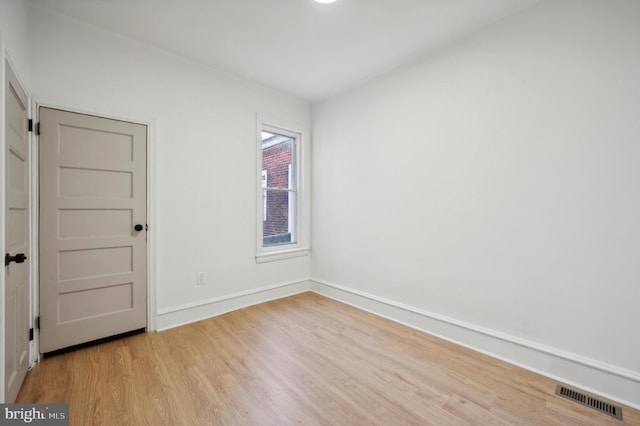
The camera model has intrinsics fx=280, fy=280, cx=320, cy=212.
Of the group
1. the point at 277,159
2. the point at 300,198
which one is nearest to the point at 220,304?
the point at 300,198

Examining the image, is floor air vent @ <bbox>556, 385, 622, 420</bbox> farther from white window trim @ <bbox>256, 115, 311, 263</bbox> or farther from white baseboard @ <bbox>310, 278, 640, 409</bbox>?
white window trim @ <bbox>256, 115, 311, 263</bbox>

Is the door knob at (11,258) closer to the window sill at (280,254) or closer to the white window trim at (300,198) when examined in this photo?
the window sill at (280,254)

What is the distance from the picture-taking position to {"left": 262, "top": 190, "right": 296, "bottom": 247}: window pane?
12.7 ft

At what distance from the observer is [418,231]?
290 centimetres

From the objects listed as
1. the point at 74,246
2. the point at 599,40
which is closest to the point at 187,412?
the point at 74,246

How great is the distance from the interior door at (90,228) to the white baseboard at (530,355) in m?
2.63

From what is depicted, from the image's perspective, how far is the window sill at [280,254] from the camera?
3647 mm

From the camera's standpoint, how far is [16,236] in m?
1.83

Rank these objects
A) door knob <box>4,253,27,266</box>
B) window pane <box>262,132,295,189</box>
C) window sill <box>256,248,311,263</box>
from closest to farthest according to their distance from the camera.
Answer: door knob <box>4,253,27,266</box>, window sill <box>256,248,311,263</box>, window pane <box>262,132,295,189</box>

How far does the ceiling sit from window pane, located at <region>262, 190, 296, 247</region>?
1.65 meters

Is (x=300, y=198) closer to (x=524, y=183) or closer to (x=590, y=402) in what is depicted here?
(x=524, y=183)

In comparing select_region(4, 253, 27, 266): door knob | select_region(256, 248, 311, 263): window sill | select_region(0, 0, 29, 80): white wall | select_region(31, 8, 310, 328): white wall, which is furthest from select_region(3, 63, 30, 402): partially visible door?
select_region(256, 248, 311, 263): window sill

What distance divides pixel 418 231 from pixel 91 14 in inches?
138

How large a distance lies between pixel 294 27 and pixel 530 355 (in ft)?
10.9
